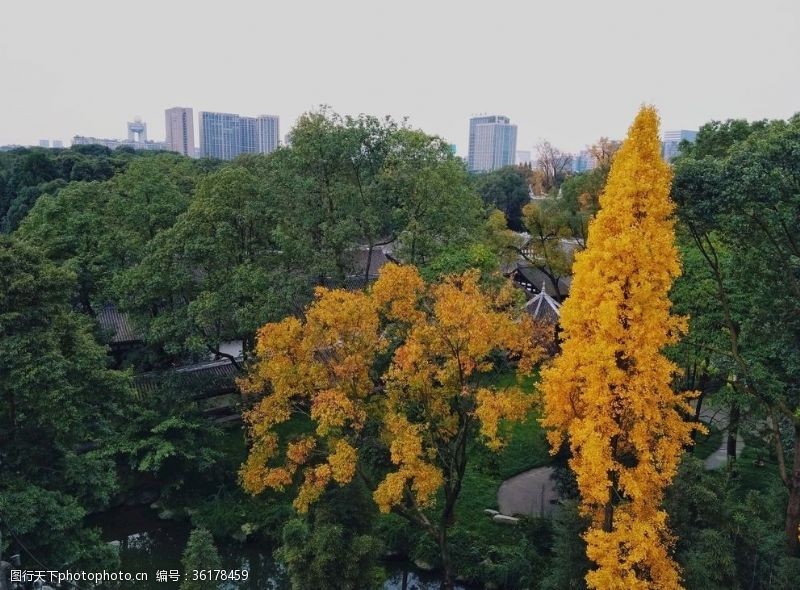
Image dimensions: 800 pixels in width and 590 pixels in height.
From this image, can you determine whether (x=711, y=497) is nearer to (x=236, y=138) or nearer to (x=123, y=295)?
(x=123, y=295)

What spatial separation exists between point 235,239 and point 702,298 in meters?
10.6

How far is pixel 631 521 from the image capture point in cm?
755

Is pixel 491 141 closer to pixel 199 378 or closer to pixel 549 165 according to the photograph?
pixel 549 165

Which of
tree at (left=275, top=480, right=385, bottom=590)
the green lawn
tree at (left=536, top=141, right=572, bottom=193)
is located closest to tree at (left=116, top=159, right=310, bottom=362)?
tree at (left=275, top=480, right=385, bottom=590)

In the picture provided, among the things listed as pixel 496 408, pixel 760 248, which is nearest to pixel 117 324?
pixel 496 408

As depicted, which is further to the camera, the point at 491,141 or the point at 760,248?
the point at 491,141

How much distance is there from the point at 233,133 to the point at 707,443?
88.5 m

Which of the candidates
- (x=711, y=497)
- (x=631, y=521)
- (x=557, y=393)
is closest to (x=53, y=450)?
(x=557, y=393)

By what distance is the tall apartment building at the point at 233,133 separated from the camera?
90.4 meters

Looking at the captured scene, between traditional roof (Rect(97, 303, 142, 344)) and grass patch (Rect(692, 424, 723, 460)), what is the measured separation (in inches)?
635

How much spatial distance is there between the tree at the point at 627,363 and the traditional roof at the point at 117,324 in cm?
1439

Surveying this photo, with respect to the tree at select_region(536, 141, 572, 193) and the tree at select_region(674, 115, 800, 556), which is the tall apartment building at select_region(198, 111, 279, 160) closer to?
the tree at select_region(536, 141, 572, 193)

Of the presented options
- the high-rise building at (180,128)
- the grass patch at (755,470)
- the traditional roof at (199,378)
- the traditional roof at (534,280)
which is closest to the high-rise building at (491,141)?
the high-rise building at (180,128)

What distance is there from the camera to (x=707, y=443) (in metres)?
16.6
